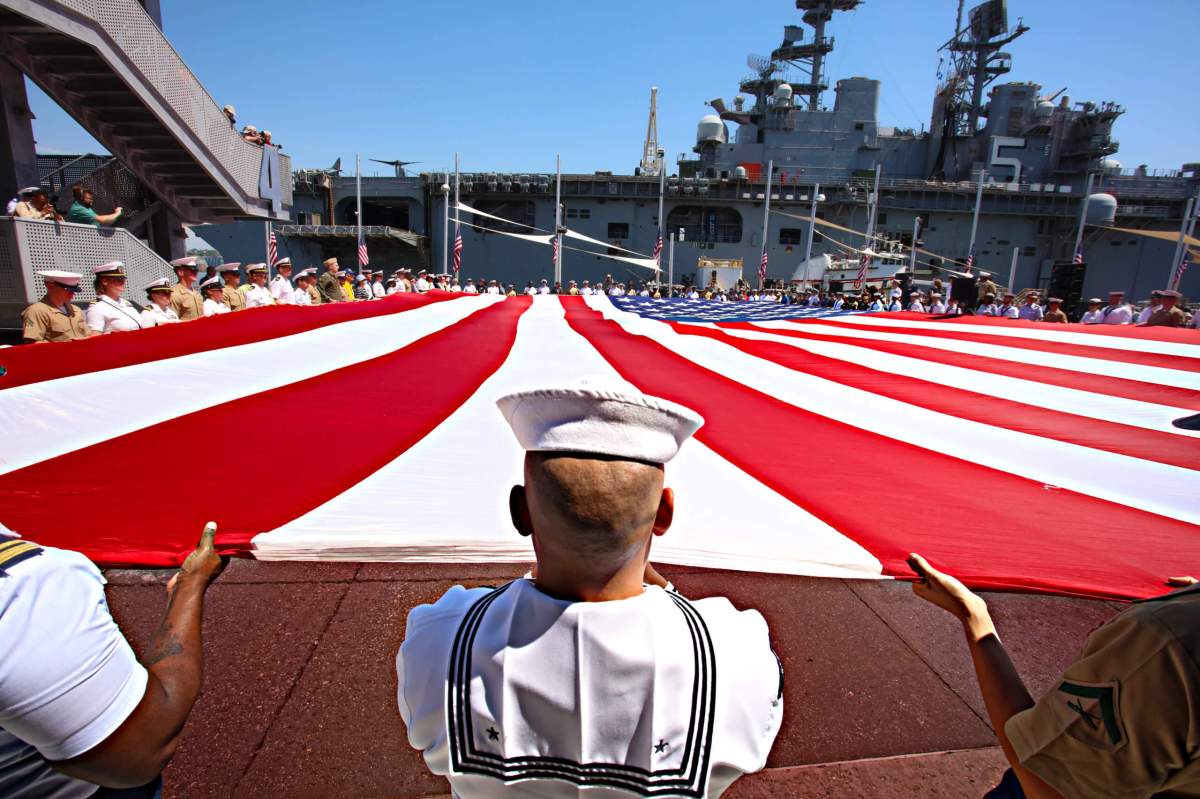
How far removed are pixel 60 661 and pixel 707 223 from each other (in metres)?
32.2

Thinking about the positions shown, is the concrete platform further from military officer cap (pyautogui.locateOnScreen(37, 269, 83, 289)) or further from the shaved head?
military officer cap (pyautogui.locateOnScreen(37, 269, 83, 289))

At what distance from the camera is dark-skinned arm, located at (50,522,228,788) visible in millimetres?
730

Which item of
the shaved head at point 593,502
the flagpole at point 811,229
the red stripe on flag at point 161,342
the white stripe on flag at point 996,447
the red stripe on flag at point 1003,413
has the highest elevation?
the flagpole at point 811,229

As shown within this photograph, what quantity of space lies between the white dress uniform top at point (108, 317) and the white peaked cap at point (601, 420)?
507 cm

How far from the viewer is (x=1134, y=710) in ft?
2.23

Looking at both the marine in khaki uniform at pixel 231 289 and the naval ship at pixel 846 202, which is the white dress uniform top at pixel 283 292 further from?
the naval ship at pixel 846 202

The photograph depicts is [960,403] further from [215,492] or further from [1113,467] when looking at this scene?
[215,492]

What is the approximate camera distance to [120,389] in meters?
2.43

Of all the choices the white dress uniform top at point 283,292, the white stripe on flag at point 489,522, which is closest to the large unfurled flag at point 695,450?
the white stripe on flag at point 489,522

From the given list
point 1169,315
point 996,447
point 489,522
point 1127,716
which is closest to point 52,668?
point 489,522

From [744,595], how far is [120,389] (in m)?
3.00

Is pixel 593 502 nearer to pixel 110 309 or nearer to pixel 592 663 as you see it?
pixel 592 663

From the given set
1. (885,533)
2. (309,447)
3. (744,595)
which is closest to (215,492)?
(309,447)

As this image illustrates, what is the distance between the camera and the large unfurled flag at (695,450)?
1440mm
